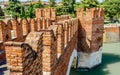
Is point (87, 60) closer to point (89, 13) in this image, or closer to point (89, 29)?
point (89, 29)

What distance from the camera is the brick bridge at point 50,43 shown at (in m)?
2.93

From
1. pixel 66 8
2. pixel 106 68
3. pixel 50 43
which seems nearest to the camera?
pixel 50 43

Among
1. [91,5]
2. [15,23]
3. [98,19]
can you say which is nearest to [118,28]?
[91,5]

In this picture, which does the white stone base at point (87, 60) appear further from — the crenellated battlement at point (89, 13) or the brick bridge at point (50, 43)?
the crenellated battlement at point (89, 13)

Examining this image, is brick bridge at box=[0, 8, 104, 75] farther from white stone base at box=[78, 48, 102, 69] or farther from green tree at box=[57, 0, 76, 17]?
green tree at box=[57, 0, 76, 17]

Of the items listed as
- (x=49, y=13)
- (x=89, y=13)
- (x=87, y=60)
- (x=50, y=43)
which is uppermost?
(x=50, y=43)

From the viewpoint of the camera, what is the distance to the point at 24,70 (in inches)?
116

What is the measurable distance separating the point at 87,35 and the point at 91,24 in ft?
2.64

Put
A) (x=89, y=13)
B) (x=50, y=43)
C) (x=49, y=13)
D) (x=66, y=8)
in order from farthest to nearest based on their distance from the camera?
(x=66, y=8)
(x=89, y=13)
(x=49, y=13)
(x=50, y=43)

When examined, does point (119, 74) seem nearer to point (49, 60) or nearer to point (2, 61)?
point (2, 61)

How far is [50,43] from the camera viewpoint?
4.23 meters

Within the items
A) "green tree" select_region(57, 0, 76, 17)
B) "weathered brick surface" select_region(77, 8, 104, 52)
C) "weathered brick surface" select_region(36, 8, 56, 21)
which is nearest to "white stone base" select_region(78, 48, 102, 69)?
"weathered brick surface" select_region(77, 8, 104, 52)

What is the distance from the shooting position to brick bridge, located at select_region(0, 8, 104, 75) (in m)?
2.93

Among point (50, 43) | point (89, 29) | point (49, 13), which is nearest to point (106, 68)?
point (89, 29)
